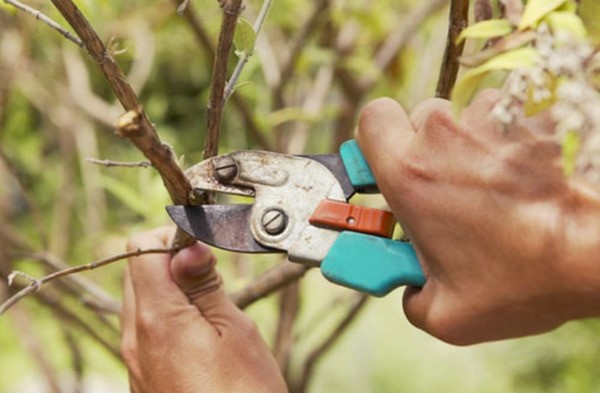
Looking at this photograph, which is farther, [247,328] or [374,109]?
[247,328]

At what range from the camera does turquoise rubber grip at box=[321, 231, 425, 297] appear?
705mm

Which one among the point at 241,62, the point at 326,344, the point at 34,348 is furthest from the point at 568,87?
the point at 34,348

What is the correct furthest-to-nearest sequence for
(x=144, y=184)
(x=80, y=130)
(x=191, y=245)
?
(x=80, y=130), (x=144, y=184), (x=191, y=245)

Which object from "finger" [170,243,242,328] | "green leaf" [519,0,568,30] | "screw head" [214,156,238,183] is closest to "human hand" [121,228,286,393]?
"finger" [170,243,242,328]

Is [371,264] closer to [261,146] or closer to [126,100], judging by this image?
[126,100]

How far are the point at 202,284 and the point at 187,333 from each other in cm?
6

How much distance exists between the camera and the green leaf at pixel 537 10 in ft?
1.70

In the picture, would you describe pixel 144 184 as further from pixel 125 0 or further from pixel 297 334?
pixel 125 0

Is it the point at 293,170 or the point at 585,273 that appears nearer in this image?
the point at 585,273

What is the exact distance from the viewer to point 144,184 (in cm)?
151

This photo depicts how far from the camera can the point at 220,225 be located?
793mm

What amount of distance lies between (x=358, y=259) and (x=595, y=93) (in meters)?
0.30

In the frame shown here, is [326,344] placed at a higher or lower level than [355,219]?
lower

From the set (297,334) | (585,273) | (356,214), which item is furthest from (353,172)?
(297,334)
